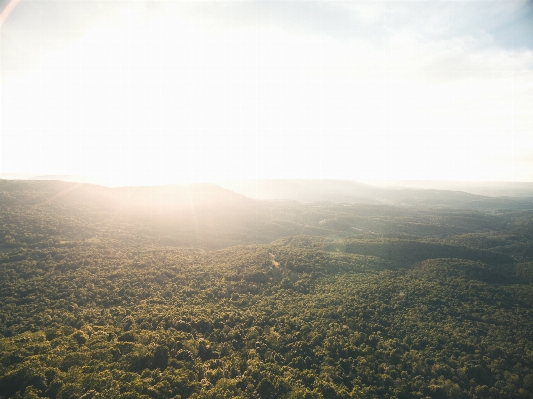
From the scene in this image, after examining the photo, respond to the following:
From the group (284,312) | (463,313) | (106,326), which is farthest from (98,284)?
(463,313)

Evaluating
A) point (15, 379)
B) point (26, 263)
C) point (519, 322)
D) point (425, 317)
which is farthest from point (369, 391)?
point (26, 263)

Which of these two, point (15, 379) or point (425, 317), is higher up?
point (15, 379)

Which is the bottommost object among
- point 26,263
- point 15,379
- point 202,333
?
point 202,333

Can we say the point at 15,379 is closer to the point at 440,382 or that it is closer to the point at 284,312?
the point at 284,312

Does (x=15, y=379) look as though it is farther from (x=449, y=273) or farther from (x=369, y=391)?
(x=449, y=273)

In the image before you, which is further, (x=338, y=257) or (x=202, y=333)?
(x=338, y=257)

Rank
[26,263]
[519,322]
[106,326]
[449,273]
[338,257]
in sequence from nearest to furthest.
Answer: [106,326], [519,322], [26,263], [449,273], [338,257]

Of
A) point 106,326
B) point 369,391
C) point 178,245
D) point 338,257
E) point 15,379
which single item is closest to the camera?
point 15,379
